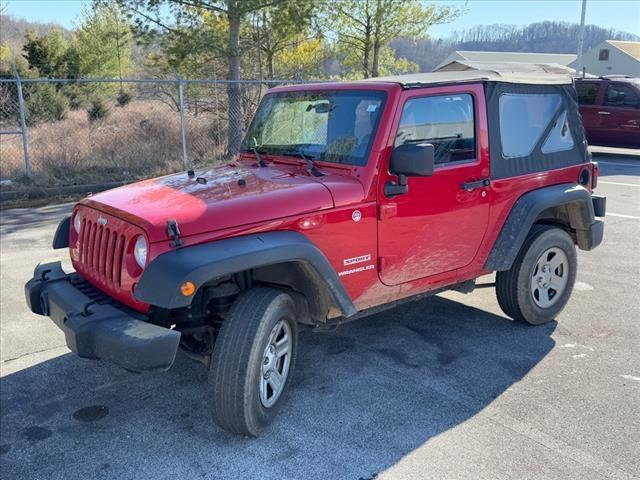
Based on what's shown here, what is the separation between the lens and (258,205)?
3289 mm

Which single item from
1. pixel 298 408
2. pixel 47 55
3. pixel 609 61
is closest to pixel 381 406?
pixel 298 408

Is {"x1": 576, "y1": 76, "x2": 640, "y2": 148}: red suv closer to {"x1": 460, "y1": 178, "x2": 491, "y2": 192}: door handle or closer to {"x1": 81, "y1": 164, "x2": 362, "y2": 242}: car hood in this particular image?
{"x1": 460, "y1": 178, "x2": 491, "y2": 192}: door handle

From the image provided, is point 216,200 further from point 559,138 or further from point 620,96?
point 620,96

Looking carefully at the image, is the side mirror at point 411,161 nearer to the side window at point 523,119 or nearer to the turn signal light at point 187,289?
the side window at point 523,119

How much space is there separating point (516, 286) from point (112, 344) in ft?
9.94

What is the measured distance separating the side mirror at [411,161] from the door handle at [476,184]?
0.57m

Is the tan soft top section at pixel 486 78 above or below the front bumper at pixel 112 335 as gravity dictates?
above

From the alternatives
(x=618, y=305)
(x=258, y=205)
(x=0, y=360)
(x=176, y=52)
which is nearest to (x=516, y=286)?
(x=618, y=305)

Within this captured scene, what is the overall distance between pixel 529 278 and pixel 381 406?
5.76ft

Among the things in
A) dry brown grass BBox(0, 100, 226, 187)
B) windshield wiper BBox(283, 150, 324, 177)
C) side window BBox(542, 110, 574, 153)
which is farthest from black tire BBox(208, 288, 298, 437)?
dry brown grass BBox(0, 100, 226, 187)

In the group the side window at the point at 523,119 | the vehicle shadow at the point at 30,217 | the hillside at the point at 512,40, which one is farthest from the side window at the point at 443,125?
the hillside at the point at 512,40

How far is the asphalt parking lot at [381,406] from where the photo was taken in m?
3.07

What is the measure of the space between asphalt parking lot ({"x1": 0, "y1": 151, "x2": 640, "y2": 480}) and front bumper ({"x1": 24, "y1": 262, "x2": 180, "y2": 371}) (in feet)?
1.98

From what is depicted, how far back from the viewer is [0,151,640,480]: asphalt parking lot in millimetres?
3074
